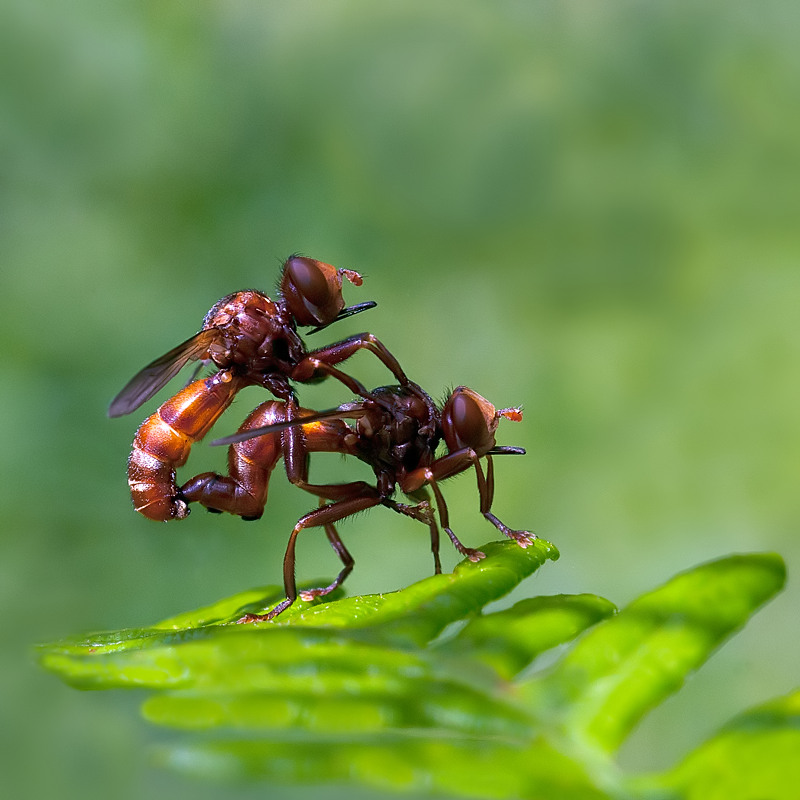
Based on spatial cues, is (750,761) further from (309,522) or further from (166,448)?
(166,448)

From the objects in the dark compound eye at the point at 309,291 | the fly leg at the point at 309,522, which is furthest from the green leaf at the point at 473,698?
the dark compound eye at the point at 309,291

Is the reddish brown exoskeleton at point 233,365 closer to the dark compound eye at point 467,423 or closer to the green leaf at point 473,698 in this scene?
the dark compound eye at point 467,423

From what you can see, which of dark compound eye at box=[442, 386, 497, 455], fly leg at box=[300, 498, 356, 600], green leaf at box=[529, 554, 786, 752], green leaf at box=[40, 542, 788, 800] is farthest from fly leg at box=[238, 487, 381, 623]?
green leaf at box=[529, 554, 786, 752]

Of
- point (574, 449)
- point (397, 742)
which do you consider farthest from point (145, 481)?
point (574, 449)

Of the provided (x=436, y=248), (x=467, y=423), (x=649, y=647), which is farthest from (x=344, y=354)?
(x=436, y=248)

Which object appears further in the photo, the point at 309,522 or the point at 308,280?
the point at 308,280

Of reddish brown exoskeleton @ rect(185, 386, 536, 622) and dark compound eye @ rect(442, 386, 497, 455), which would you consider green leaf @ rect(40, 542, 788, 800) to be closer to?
reddish brown exoskeleton @ rect(185, 386, 536, 622)
